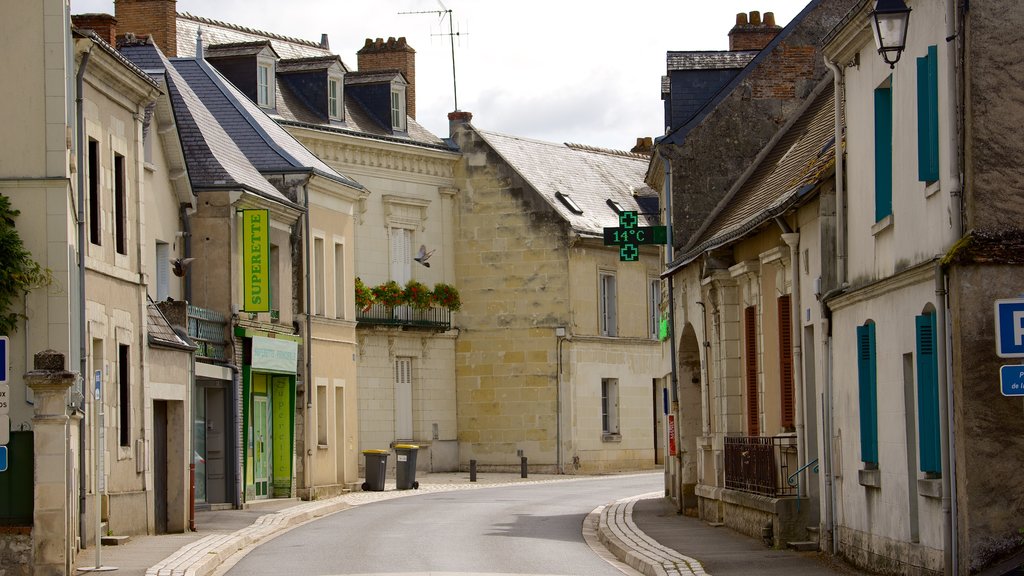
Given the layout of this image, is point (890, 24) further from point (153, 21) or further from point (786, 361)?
point (153, 21)

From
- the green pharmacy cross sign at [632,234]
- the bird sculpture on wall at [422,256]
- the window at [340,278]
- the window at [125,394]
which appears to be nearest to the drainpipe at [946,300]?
the window at [125,394]

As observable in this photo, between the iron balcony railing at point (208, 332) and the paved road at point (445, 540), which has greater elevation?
the iron balcony railing at point (208, 332)

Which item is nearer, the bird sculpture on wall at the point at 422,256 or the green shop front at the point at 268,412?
the green shop front at the point at 268,412

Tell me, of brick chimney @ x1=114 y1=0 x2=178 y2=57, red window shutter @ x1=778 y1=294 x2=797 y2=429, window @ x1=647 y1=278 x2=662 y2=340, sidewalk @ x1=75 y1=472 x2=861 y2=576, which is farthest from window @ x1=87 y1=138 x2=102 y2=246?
window @ x1=647 y1=278 x2=662 y2=340

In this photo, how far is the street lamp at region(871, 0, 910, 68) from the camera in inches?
530

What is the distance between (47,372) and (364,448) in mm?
27334

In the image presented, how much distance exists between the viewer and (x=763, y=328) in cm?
2219

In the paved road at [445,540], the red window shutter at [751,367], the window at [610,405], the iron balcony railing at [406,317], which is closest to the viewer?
the paved road at [445,540]

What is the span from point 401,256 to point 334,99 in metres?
4.64

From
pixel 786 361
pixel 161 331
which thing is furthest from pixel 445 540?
pixel 161 331

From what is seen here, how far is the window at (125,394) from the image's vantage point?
22.1 meters

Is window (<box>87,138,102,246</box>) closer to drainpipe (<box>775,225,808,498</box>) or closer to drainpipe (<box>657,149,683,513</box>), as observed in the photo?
Result: drainpipe (<box>775,225,808,498</box>)

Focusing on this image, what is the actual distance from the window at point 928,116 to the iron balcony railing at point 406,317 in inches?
1181

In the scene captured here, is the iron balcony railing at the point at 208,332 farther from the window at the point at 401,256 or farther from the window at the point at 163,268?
the window at the point at 401,256
